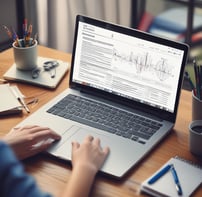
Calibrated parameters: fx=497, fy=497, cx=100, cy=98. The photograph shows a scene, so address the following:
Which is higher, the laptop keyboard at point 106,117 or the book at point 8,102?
the laptop keyboard at point 106,117

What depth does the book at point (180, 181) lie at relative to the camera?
3.94ft

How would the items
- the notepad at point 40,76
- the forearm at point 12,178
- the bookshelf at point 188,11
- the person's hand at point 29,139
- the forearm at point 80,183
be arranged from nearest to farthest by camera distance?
1. the forearm at point 12,178
2. the forearm at point 80,183
3. the person's hand at point 29,139
4. the notepad at point 40,76
5. the bookshelf at point 188,11

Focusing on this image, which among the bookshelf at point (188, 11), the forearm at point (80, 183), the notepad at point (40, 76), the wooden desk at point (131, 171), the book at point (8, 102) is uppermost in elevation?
the forearm at point (80, 183)

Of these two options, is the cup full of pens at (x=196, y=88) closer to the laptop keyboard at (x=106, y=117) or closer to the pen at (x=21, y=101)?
the laptop keyboard at (x=106, y=117)

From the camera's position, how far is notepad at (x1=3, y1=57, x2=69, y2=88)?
67.7 inches

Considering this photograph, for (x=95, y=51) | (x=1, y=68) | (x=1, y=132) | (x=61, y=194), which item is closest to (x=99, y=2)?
(x=1, y=68)

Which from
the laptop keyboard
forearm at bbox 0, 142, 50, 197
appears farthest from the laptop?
forearm at bbox 0, 142, 50, 197

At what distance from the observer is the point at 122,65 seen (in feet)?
5.02

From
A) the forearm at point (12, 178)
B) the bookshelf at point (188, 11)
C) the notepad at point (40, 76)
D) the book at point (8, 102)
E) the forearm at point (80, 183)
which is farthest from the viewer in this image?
the bookshelf at point (188, 11)

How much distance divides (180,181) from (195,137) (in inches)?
6.5

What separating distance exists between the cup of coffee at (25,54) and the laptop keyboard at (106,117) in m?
0.25

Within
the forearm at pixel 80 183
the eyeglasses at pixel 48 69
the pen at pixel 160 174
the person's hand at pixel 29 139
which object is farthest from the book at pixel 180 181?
the eyeglasses at pixel 48 69

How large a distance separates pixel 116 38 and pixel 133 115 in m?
0.24

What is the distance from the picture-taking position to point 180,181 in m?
1.24
